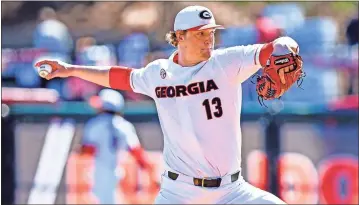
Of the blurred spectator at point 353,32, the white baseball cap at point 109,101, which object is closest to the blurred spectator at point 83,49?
the white baseball cap at point 109,101

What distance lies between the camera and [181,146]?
468cm

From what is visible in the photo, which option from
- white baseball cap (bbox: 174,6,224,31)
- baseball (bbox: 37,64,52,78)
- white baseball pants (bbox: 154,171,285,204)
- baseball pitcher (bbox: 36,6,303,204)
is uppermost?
white baseball cap (bbox: 174,6,224,31)

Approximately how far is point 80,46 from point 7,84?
2.30 feet

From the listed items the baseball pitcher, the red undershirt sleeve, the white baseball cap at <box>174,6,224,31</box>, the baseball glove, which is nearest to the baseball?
the red undershirt sleeve

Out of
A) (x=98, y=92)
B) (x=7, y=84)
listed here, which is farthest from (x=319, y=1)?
(x=7, y=84)

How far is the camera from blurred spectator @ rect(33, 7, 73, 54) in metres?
8.44

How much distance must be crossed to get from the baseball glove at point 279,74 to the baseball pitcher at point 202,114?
0.05ft

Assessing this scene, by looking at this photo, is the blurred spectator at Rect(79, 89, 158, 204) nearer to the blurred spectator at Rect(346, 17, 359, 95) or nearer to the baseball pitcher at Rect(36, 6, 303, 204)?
the blurred spectator at Rect(346, 17, 359, 95)

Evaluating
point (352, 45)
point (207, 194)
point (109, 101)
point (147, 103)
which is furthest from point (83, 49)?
point (207, 194)

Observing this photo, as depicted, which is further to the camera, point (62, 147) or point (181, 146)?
point (62, 147)

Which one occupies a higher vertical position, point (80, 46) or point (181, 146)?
point (80, 46)

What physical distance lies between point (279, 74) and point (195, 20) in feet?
1.65

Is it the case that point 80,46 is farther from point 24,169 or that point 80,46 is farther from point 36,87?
point 24,169

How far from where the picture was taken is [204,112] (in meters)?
4.64
